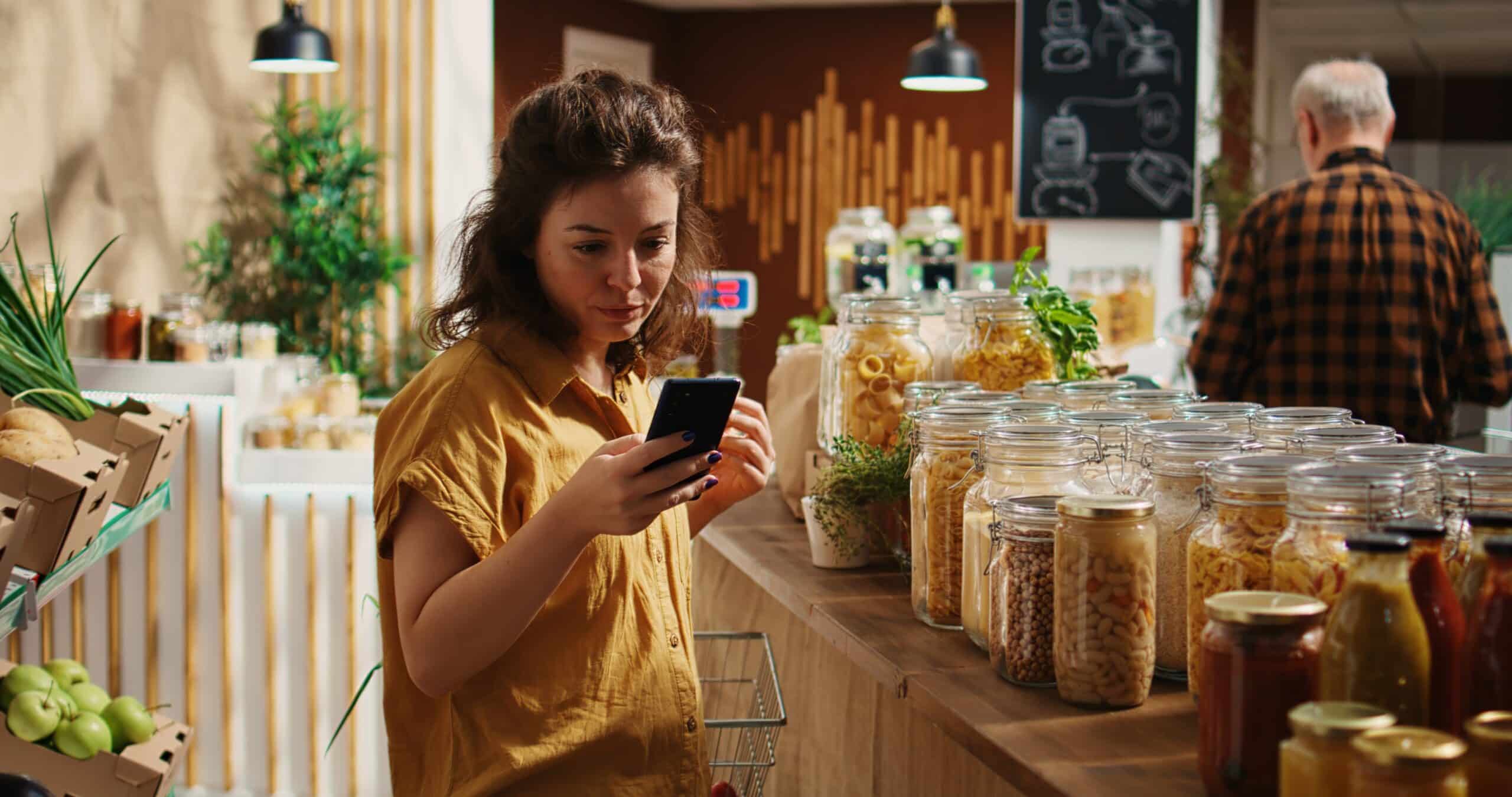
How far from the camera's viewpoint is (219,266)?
5504 millimetres

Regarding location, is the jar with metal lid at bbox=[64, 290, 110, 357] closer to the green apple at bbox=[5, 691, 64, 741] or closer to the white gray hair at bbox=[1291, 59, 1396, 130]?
the green apple at bbox=[5, 691, 64, 741]

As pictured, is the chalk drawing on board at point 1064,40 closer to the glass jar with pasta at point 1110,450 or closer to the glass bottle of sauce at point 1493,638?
the glass jar with pasta at point 1110,450

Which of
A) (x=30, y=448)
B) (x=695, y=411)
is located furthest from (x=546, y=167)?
(x=30, y=448)

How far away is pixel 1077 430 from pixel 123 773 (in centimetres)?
171

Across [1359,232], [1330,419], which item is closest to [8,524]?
[1330,419]

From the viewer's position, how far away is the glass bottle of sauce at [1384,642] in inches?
34.3

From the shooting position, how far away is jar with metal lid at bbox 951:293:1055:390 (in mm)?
1975

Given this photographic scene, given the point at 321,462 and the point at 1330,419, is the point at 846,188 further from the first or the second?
the point at 1330,419

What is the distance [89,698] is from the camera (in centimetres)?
232

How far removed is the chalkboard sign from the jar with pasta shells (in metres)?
2.70

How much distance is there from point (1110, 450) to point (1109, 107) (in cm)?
332

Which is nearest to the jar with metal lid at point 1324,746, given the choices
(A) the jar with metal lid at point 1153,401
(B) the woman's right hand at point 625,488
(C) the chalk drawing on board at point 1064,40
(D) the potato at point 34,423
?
(B) the woman's right hand at point 625,488

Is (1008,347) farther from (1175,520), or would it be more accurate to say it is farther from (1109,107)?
(1109,107)

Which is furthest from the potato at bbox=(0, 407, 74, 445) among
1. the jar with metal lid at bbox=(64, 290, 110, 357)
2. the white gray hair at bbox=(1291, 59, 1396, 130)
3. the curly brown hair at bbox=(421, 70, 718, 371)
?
the white gray hair at bbox=(1291, 59, 1396, 130)
